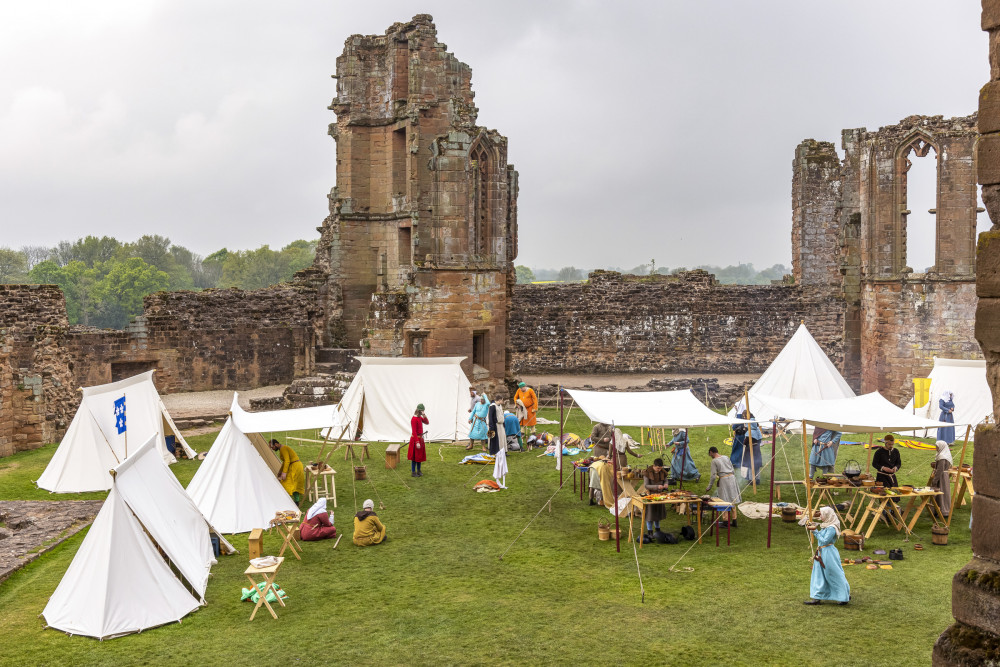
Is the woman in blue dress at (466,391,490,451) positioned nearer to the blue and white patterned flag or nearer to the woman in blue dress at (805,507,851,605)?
the blue and white patterned flag

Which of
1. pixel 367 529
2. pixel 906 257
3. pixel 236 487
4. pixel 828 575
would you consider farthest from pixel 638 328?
pixel 828 575

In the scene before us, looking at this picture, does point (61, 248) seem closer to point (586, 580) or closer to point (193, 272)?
point (193, 272)

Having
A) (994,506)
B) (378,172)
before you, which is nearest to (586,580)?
(994,506)

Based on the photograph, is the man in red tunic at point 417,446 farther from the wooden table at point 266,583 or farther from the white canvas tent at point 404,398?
the wooden table at point 266,583

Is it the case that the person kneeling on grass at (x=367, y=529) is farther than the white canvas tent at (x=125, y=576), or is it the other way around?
the person kneeling on grass at (x=367, y=529)

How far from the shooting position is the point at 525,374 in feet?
84.2

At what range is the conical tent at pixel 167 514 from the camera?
880cm

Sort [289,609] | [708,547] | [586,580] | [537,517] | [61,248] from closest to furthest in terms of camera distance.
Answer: [289,609] < [586,580] < [708,547] < [537,517] < [61,248]

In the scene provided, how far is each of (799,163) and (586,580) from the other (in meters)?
19.0

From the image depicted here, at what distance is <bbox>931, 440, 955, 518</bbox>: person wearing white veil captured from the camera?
11.1m

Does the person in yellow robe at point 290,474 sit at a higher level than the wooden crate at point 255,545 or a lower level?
higher

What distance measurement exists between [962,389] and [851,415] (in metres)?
6.25

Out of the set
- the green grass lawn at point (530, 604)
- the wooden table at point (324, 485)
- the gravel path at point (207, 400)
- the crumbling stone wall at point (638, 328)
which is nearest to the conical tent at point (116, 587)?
the green grass lawn at point (530, 604)

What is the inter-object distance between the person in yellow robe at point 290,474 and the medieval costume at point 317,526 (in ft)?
5.98
